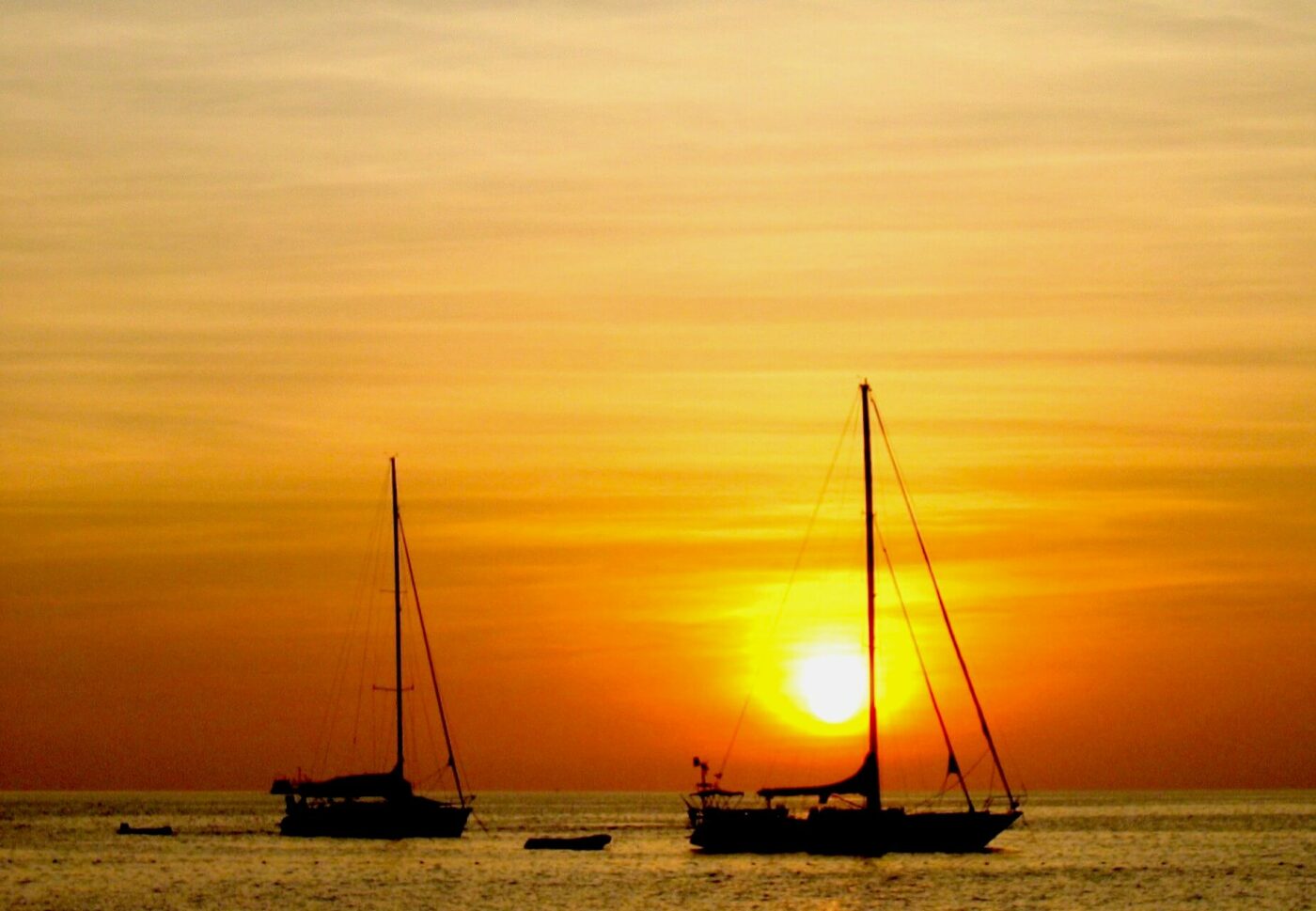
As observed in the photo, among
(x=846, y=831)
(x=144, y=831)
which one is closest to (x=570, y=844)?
(x=846, y=831)

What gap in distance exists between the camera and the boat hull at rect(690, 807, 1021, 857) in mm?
89875

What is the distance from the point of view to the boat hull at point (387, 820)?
113 metres

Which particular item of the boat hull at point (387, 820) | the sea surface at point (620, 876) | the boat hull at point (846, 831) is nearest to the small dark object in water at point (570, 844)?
the sea surface at point (620, 876)

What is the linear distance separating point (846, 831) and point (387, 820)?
33.7m

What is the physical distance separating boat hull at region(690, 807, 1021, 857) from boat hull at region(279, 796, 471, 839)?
18308mm

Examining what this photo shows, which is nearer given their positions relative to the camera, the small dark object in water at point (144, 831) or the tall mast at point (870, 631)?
the tall mast at point (870, 631)

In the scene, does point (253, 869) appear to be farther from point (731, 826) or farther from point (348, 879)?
point (731, 826)

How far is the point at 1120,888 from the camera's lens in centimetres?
9506

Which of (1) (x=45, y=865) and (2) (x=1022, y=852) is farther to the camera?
(2) (x=1022, y=852)

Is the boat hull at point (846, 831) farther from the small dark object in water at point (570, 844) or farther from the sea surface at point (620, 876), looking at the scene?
the small dark object in water at point (570, 844)

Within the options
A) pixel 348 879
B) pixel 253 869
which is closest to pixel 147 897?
pixel 348 879

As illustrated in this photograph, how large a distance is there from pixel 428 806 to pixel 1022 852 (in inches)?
A: 1514

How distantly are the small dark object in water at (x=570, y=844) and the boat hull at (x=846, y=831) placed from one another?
101ft

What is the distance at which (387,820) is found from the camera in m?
114
